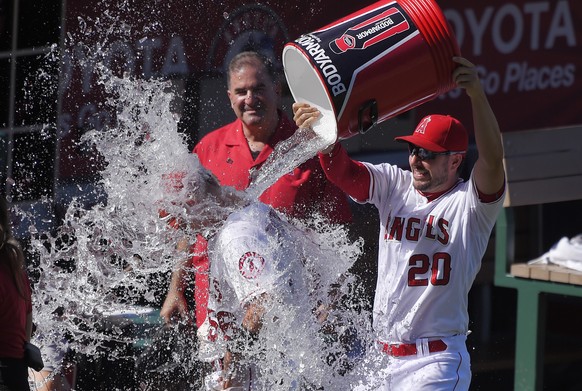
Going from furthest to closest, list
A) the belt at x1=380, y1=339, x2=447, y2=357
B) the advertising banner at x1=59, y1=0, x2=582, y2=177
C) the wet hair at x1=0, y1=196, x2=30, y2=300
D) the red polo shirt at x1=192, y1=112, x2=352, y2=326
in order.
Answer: the advertising banner at x1=59, y1=0, x2=582, y2=177 → the red polo shirt at x1=192, y1=112, x2=352, y2=326 → the belt at x1=380, y1=339, x2=447, y2=357 → the wet hair at x1=0, y1=196, x2=30, y2=300

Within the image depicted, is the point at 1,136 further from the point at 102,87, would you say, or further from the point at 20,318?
the point at 20,318

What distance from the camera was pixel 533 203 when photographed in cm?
552

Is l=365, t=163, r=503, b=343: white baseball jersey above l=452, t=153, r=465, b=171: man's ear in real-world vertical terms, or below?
below

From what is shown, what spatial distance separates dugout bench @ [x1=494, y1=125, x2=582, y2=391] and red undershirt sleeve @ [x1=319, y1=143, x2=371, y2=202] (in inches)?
58.9

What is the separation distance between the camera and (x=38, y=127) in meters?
5.17

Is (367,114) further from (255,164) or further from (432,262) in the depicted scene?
(255,164)

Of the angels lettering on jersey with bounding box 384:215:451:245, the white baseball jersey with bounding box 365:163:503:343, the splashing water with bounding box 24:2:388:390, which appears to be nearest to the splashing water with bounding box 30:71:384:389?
the splashing water with bounding box 24:2:388:390

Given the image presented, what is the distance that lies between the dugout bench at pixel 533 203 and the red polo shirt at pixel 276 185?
A: 121 centimetres

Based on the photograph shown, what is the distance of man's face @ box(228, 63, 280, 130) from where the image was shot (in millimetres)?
4500

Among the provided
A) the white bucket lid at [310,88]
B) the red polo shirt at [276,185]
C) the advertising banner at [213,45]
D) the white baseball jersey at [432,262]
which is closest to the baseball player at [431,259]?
the white baseball jersey at [432,262]

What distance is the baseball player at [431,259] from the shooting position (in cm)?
389

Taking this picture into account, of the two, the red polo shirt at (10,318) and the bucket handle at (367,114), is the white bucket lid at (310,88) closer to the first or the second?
the bucket handle at (367,114)

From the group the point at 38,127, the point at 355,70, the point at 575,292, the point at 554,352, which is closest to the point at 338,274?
the point at 355,70

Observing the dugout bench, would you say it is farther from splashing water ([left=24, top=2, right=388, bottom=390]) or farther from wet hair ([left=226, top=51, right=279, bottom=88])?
wet hair ([left=226, top=51, right=279, bottom=88])
